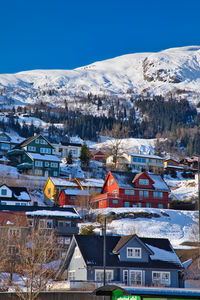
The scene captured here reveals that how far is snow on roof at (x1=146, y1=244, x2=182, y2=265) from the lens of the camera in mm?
55959

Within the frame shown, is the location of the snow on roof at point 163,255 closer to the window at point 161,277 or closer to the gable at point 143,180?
the window at point 161,277

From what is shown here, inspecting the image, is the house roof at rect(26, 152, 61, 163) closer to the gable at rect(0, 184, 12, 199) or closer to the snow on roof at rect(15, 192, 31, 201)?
the snow on roof at rect(15, 192, 31, 201)

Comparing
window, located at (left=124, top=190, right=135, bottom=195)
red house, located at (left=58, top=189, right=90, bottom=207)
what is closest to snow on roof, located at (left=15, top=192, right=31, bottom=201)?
red house, located at (left=58, top=189, right=90, bottom=207)

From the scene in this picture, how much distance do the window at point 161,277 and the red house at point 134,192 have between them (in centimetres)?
4176

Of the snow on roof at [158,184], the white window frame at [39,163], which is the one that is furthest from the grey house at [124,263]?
the white window frame at [39,163]

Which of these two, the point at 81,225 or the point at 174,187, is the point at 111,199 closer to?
the point at 81,225

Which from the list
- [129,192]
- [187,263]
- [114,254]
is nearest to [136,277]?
[114,254]

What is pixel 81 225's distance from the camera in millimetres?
77312

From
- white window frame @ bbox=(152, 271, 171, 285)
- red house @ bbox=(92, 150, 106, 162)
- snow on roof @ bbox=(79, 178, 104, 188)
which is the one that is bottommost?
white window frame @ bbox=(152, 271, 171, 285)

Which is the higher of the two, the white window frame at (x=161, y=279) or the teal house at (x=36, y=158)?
the teal house at (x=36, y=158)

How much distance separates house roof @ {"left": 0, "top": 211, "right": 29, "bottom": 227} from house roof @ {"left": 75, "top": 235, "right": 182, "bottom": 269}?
14.1 meters

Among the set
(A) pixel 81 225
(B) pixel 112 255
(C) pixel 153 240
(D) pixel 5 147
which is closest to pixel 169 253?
(C) pixel 153 240

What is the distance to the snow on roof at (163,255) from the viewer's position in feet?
184

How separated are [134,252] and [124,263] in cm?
189
